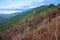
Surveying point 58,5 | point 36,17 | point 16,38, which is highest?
point 58,5

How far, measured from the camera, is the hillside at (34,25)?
5.02 m

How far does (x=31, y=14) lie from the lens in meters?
5.30

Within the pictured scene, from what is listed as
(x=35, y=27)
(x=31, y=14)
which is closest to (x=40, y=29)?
(x=35, y=27)

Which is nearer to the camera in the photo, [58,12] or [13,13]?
[58,12]

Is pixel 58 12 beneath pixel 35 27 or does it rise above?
above

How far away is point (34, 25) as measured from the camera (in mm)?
5199

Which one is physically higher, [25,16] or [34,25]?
[25,16]

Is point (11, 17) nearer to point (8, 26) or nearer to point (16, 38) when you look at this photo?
point (8, 26)

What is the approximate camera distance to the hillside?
5023 mm

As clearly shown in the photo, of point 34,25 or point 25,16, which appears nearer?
point 34,25

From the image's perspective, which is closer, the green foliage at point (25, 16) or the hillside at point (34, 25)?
the hillside at point (34, 25)

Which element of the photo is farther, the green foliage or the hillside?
the green foliage

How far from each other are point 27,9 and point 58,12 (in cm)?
116

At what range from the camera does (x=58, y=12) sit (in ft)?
16.6
